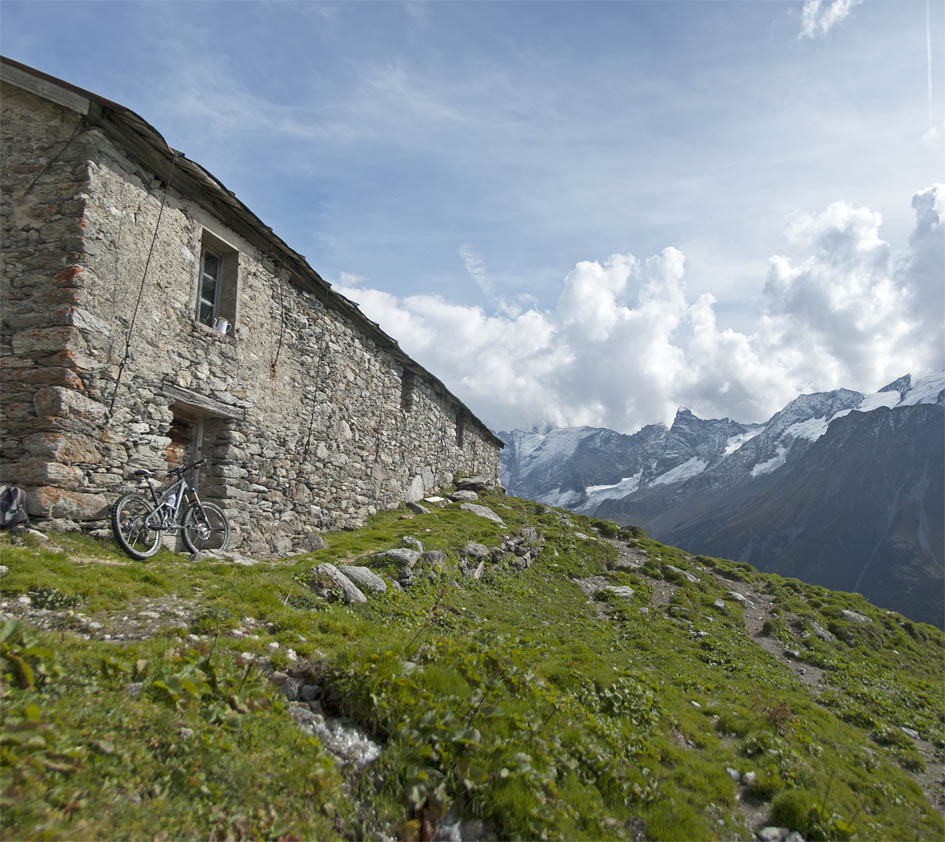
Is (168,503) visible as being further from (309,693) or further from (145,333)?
(309,693)

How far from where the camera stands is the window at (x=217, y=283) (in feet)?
37.7

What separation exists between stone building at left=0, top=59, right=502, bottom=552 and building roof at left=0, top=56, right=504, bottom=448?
3 centimetres

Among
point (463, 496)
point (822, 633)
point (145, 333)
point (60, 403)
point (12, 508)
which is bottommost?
point (822, 633)

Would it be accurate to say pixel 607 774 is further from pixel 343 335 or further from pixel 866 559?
pixel 866 559

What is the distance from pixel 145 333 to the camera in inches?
374

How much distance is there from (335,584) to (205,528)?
152 inches

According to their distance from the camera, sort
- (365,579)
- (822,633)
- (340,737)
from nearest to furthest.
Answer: (340,737) → (365,579) → (822,633)

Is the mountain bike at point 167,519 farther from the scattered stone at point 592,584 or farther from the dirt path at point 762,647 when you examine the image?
the scattered stone at point 592,584

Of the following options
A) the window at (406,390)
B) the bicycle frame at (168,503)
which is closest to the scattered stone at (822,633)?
the window at (406,390)

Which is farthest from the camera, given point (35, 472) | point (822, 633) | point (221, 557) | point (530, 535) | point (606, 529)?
point (606, 529)

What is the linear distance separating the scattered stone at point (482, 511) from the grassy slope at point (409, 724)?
7504mm

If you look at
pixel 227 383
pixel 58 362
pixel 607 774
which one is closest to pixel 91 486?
pixel 58 362

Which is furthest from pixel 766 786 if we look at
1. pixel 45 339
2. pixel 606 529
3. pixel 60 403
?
pixel 606 529

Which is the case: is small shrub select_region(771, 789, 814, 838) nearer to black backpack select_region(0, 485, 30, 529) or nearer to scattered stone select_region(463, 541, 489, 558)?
scattered stone select_region(463, 541, 489, 558)
